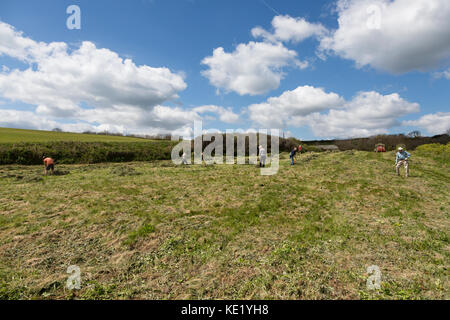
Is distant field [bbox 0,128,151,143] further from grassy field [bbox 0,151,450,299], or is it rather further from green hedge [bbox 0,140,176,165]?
grassy field [bbox 0,151,450,299]

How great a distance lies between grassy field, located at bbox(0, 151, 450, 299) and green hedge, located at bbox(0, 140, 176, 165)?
63.6ft

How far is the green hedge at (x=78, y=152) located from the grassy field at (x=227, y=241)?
19.4m

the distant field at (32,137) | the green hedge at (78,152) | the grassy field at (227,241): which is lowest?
the grassy field at (227,241)

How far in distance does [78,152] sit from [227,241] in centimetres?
3667

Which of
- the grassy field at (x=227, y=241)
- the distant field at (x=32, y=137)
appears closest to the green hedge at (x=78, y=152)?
the distant field at (x=32, y=137)

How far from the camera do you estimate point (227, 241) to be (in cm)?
845

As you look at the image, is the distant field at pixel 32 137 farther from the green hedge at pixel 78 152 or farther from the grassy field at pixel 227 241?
the grassy field at pixel 227 241

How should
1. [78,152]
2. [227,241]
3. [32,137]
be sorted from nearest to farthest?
[227,241] < [78,152] < [32,137]

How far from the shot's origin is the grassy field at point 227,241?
590 cm

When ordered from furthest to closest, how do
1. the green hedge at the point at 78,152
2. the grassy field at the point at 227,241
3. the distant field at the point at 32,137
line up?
1. the distant field at the point at 32,137
2. the green hedge at the point at 78,152
3. the grassy field at the point at 227,241

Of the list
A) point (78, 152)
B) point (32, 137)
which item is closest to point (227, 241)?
point (78, 152)

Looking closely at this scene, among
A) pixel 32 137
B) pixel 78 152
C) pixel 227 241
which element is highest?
pixel 32 137

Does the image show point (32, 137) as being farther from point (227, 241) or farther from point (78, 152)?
point (227, 241)

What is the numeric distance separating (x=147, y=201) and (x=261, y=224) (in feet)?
23.6
